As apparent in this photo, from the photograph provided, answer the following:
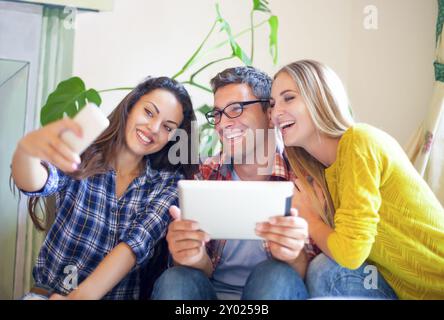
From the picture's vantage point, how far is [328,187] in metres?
1.09

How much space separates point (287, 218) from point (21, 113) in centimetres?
115

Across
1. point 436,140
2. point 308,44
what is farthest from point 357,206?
point 308,44

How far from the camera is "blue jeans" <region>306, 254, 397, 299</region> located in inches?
38.1

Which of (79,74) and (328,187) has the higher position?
(79,74)

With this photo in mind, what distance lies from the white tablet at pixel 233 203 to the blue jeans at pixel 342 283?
0.77 ft

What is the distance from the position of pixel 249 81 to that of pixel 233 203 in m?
0.46

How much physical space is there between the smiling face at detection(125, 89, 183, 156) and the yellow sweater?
0.47 metres

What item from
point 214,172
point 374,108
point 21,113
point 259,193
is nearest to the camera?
point 259,193

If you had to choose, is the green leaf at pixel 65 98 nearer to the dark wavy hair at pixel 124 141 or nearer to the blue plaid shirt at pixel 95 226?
the dark wavy hair at pixel 124 141

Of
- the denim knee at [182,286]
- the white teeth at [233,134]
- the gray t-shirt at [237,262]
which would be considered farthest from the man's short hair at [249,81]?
the denim knee at [182,286]

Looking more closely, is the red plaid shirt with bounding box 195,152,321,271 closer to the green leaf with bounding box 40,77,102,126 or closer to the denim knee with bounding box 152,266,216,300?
the denim knee with bounding box 152,266,216,300
